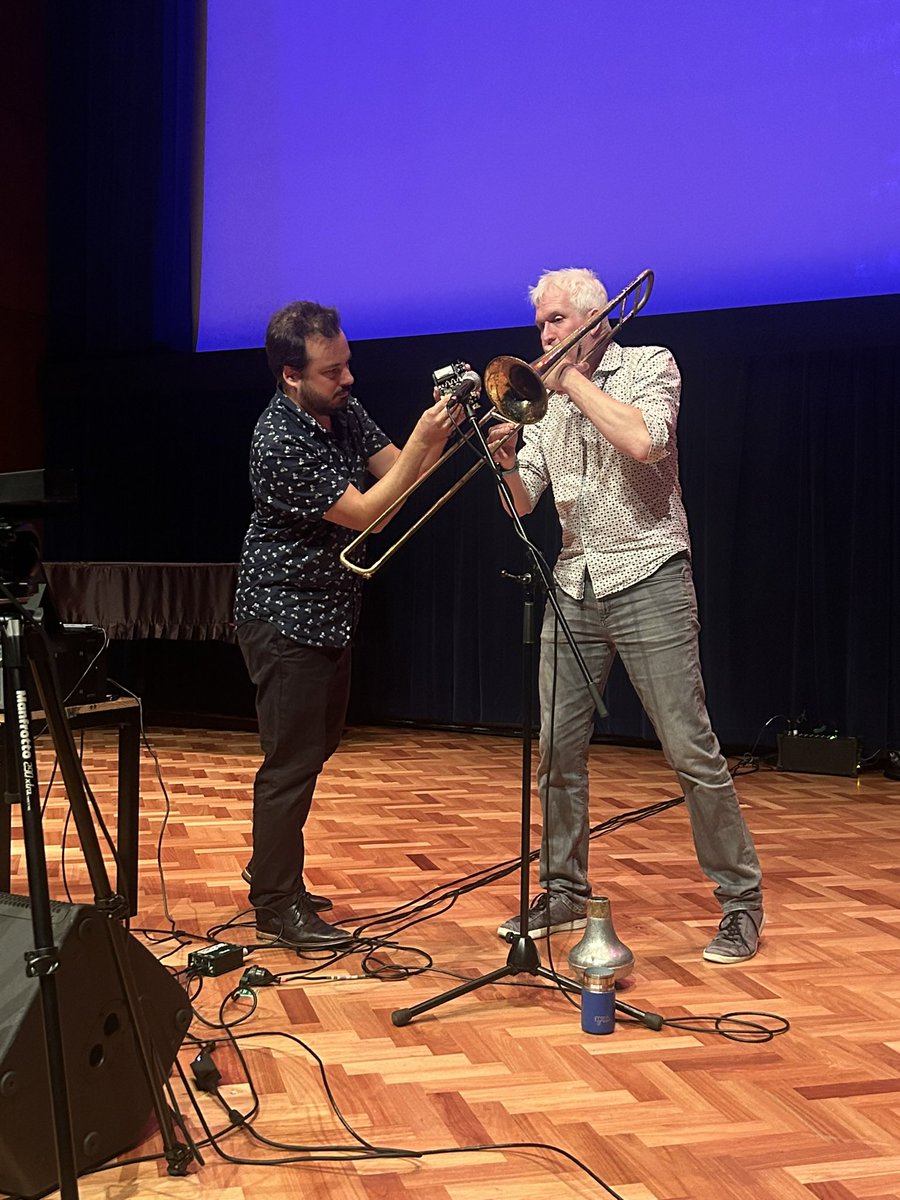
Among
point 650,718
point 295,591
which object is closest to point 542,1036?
point 650,718

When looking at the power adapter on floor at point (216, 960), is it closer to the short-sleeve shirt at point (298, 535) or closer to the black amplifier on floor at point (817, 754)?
the short-sleeve shirt at point (298, 535)

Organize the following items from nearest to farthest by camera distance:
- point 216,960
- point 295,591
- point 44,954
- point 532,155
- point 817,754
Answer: point 44,954 → point 216,960 → point 295,591 → point 817,754 → point 532,155

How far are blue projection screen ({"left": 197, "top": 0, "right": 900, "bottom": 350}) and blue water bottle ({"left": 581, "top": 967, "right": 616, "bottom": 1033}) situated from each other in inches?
160

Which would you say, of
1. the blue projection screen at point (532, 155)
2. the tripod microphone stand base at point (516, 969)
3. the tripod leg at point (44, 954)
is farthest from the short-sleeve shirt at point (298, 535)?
the blue projection screen at point (532, 155)

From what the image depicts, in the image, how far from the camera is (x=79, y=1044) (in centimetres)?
182

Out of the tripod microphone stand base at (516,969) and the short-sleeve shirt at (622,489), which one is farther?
the short-sleeve shirt at (622,489)

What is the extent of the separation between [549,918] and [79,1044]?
1.49 metres

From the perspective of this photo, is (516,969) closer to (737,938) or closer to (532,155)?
(737,938)

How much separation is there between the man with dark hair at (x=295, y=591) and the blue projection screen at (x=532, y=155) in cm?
339

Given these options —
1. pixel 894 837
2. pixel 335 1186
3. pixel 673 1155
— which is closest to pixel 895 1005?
pixel 673 1155

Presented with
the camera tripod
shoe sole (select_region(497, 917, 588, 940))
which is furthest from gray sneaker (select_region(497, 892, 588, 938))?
the camera tripod

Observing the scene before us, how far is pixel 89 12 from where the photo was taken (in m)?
7.70

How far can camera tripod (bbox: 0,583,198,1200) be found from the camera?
1.54m

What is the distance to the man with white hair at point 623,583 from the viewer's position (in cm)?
288
